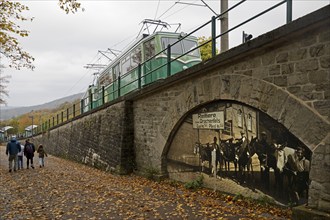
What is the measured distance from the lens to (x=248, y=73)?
631 cm

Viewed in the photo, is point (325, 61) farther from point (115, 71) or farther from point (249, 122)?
point (115, 71)

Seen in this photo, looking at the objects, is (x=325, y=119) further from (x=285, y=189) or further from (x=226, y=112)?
(x=226, y=112)

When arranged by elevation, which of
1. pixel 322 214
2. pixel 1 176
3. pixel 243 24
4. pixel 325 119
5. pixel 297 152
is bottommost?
pixel 1 176

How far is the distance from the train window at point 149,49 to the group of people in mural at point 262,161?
586 cm

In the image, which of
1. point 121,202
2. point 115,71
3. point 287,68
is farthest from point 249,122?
point 115,71

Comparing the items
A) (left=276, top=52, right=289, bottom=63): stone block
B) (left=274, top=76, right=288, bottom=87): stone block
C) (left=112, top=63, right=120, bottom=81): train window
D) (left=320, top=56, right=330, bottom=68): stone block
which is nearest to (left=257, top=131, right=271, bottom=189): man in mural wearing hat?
(left=274, top=76, right=288, bottom=87): stone block

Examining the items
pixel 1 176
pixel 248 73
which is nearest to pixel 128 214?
pixel 248 73

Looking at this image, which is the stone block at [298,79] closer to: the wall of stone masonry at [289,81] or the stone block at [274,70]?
the wall of stone masonry at [289,81]

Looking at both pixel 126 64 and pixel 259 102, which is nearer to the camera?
pixel 259 102

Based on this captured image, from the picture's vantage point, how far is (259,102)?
602 cm

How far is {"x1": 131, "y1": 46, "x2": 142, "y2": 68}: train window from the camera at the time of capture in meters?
13.2

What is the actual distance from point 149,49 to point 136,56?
1042 millimetres

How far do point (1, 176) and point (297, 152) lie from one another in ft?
37.4

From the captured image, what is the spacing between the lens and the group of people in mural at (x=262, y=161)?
17.9ft
